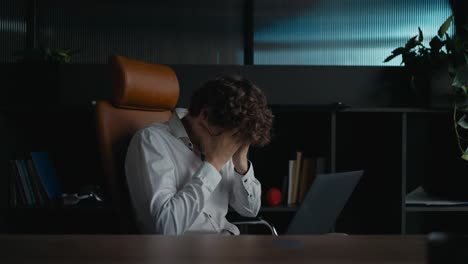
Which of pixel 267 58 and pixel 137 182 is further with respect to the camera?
pixel 267 58

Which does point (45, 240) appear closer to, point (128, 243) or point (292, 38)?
point (128, 243)

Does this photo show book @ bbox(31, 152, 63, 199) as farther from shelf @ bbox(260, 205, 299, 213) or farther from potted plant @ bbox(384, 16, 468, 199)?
potted plant @ bbox(384, 16, 468, 199)

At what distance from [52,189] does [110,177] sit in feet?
3.14

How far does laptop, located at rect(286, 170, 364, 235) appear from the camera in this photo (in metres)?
1.55

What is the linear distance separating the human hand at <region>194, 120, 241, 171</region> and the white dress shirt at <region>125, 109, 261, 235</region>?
0.16 ft

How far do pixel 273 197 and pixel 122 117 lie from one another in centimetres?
110

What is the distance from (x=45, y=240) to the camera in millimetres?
979

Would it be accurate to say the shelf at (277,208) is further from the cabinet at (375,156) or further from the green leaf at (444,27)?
the green leaf at (444,27)

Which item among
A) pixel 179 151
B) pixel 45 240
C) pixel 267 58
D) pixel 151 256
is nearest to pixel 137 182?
pixel 179 151

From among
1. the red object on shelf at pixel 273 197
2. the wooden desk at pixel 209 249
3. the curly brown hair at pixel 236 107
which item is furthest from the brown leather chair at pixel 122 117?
the red object on shelf at pixel 273 197

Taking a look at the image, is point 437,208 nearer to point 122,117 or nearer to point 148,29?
point 122,117

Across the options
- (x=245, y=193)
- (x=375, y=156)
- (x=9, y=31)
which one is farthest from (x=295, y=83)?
(x=9, y=31)

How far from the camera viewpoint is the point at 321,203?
5.28 feet

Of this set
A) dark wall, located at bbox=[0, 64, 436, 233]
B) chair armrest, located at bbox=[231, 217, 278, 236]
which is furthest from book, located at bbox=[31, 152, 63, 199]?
chair armrest, located at bbox=[231, 217, 278, 236]
